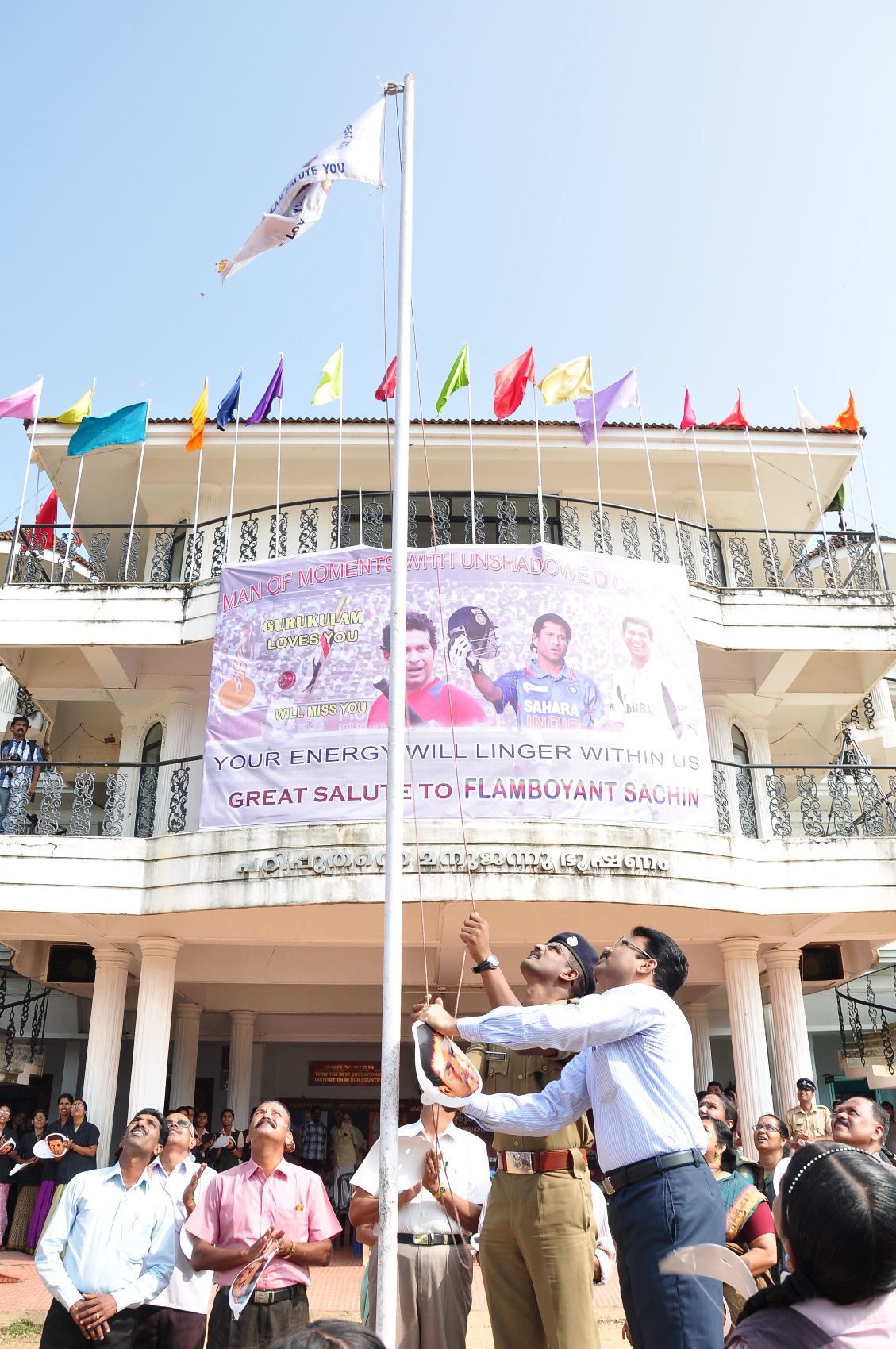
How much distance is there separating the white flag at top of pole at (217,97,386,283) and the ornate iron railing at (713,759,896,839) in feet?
23.5

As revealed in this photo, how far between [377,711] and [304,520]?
3499 mm

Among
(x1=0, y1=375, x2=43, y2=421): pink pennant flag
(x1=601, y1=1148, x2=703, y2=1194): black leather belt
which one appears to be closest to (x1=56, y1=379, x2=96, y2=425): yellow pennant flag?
(x1=0, y1=375, x2=43, y2=421): pink pennant flag

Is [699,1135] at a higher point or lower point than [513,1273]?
higher

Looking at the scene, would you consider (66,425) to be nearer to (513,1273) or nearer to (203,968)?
(203,968)

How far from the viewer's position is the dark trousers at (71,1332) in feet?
14.5

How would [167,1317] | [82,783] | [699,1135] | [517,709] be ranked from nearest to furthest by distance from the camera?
1. [699,1135]
2. [167,1317]
3. [517,709]
4. [82,783]

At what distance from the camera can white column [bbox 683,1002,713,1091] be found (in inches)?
602

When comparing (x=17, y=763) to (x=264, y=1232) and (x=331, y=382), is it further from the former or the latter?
(x=264, y=1232)

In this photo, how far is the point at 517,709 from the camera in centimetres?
1070

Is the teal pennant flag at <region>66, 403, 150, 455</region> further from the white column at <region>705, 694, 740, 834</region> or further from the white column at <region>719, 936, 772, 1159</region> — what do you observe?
the white column at <region>719, 936, 772, 1159</region>

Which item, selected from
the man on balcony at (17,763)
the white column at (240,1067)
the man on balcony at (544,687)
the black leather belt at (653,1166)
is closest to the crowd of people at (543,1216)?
the black leather belt at (653,1166)

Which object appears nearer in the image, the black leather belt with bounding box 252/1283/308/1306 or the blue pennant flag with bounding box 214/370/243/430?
the black leather belt with bounding box 252/1283/308/1306

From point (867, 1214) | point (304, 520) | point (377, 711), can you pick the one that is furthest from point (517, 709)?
point (867, 1214)

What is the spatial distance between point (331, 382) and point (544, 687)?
5404 mm
